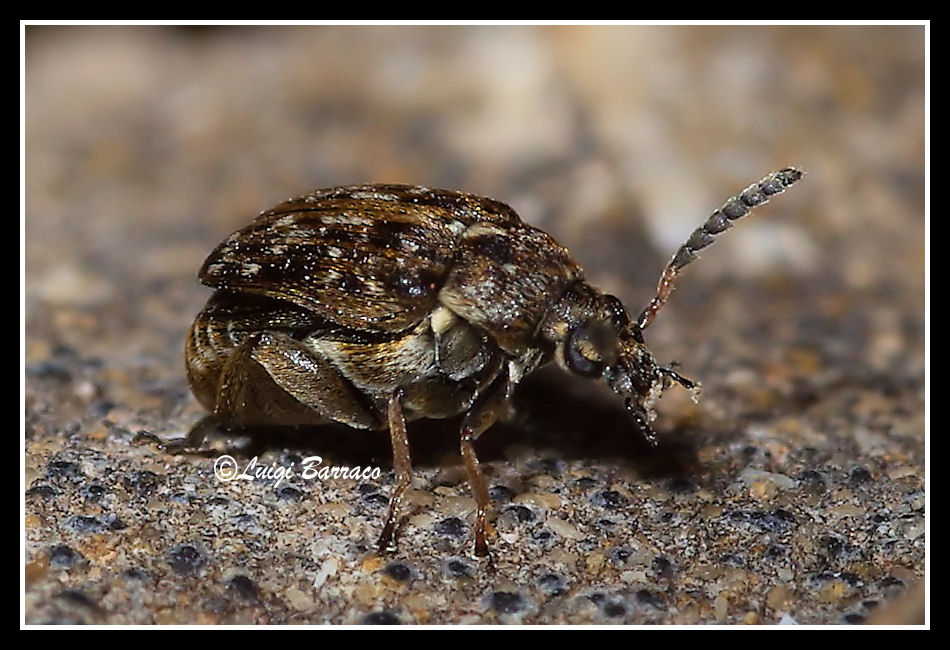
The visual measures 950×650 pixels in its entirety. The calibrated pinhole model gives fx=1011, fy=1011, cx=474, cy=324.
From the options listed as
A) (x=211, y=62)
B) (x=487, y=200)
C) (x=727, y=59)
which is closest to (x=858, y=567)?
(x=487, y=200)

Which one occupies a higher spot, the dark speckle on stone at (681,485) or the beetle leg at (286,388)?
the beetle leg at (286,388)

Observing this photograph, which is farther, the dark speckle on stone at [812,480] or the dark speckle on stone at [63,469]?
the dark speckle on stone at [812,480]

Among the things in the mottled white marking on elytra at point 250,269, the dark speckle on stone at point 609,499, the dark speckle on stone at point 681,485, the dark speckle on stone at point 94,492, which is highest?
the mottled white marking on elytra at point 250,269

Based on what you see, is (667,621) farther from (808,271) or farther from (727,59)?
(727,59)

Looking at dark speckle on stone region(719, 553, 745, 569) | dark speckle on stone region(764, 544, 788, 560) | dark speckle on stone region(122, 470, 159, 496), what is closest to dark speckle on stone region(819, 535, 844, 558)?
dark speckle on stone region(764, 544, 788, 560)

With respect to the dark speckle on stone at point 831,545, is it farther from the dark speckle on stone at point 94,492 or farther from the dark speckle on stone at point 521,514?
the dark speckle on stone at point 94,492

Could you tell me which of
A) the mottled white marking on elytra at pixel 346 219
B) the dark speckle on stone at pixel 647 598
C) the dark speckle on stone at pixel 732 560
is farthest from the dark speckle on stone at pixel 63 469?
the dark speckle on stone at pixel 732 560
